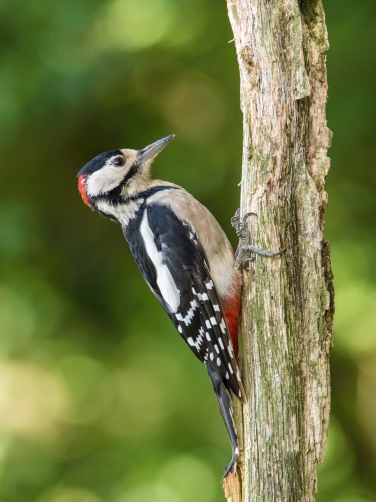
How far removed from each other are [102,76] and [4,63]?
0.74m

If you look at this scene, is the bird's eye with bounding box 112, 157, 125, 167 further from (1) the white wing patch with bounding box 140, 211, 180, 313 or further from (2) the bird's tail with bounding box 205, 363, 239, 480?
(2) the bird's tail with bounding box 205, 363, 239, 480

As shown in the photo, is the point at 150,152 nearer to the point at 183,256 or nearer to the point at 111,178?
the point at 111,178

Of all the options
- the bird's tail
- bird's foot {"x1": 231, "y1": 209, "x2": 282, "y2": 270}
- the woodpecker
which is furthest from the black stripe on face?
the bird's tail

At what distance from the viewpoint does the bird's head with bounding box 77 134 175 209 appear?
358 cm

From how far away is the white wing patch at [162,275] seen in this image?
328 centimetres

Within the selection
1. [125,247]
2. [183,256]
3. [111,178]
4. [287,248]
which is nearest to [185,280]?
[183,256]

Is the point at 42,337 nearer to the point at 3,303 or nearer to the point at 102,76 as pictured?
the point at 3,303

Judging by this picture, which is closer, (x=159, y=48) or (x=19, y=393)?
(x=159, y=48)

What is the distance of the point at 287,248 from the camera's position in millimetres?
2816

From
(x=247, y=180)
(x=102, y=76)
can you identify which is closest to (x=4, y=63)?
(x=102, y=76)

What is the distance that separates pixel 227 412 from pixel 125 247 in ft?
8.95

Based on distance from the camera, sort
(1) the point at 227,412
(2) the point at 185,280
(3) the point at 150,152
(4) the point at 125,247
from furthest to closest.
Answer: (4) the point at 125,247 → (3) the point at 150,152 → (2) the point at 185,280 → (1) the point at 227,412

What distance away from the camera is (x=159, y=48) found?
14.9 ft

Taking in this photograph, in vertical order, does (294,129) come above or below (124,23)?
below
